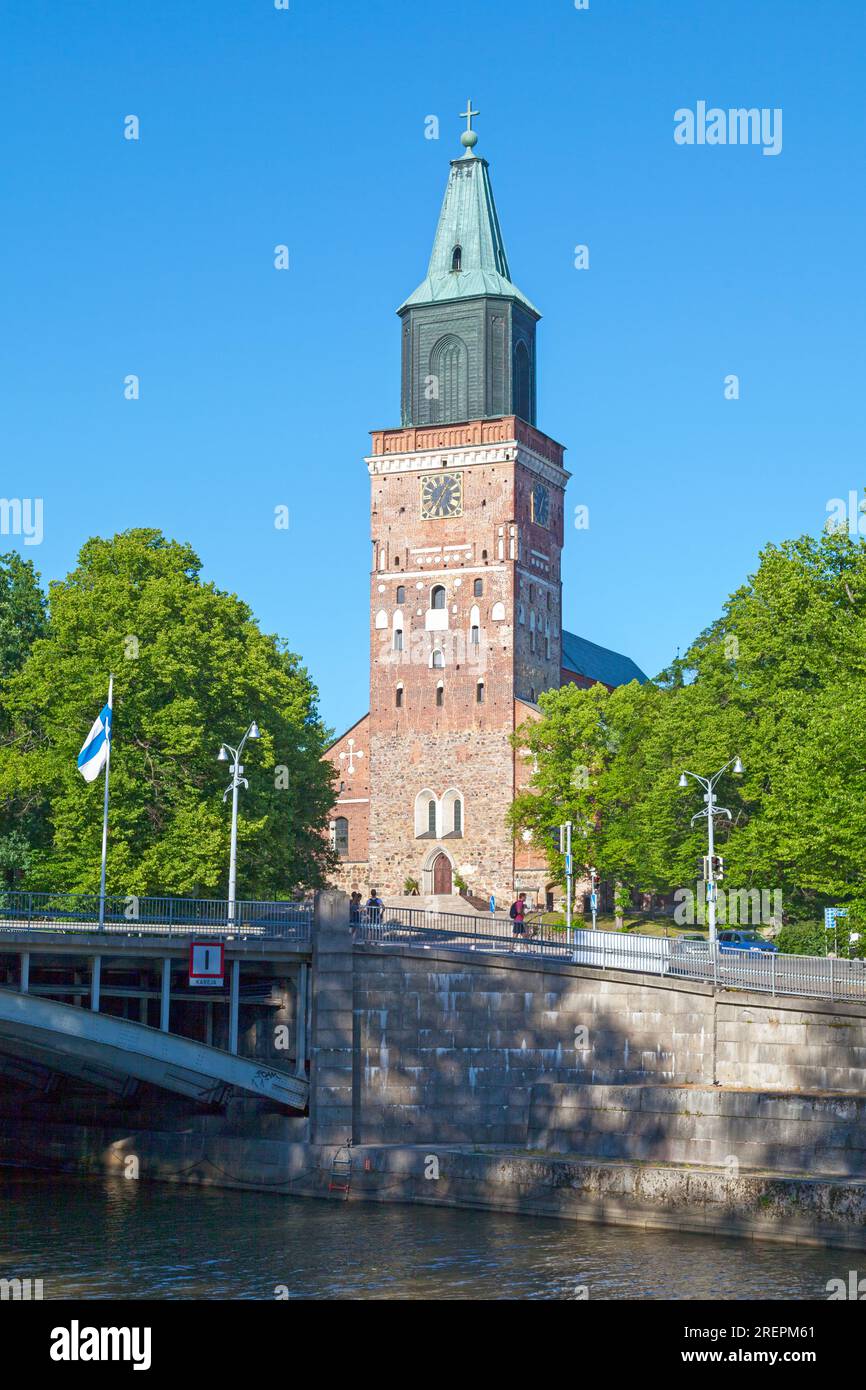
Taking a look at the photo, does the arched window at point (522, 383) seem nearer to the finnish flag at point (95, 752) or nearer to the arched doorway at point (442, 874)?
the arched doorway at point (442, 874)

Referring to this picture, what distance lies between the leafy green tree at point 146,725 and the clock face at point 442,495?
31573mm

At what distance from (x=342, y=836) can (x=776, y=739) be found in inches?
1501

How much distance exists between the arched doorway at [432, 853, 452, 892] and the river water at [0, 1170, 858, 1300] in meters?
50.4

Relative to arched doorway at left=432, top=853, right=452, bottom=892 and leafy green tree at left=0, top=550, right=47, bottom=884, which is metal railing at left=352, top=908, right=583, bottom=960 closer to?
leafy green tree at left=0, top=550, right=47, bottom=884

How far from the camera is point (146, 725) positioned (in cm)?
5647

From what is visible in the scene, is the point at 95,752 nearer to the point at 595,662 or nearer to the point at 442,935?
the point at 442,935

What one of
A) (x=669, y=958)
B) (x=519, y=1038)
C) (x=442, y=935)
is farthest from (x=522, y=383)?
(x=519, y=1038)

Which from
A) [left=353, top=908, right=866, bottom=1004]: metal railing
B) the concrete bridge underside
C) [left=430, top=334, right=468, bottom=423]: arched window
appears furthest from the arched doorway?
the concrete bridge underside

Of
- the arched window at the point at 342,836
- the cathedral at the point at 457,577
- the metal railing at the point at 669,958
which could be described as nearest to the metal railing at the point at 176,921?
the metal railing at the point at 669,958

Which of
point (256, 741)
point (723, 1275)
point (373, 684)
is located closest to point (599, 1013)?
point (723, 1275)

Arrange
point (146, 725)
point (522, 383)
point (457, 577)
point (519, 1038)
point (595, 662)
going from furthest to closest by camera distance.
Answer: point (595, 662)
point (522, 383)
point (457, 577)
point (146, 725)
point (519, 1038)

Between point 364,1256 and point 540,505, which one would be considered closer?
point 364,1256

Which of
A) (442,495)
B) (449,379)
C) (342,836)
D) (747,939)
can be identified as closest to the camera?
(747,939)
